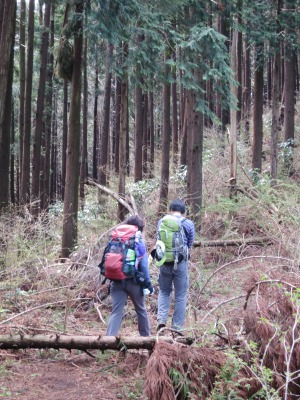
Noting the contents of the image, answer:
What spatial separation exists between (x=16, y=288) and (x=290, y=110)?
47.6ft

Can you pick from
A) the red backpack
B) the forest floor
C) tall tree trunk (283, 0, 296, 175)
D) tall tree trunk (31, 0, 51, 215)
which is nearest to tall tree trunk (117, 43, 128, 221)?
the forest floor

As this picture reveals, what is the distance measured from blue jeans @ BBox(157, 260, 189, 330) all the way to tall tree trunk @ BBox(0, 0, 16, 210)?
5205 mm

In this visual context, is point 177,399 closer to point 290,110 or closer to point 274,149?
point 274,149

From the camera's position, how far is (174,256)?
7375 millimetres

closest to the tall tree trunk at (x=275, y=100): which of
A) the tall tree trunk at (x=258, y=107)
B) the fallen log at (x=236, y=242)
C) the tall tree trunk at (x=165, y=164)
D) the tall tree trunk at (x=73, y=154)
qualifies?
the tall tree trunk at (x=258, y=107)

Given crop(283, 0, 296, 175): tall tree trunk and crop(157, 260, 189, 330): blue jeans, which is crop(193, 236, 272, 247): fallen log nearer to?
crop(157, 260, 189, 330): blue jeans

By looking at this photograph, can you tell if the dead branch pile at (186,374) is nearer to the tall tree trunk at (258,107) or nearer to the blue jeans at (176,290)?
the blue jeans at (176,290)

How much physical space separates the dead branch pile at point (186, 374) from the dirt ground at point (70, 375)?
59 centimetres

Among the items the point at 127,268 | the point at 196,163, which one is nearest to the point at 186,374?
the point at 127,268

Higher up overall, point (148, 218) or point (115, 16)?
point (115, 16)

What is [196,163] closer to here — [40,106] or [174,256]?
[174,256]

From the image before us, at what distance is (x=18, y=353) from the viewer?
6883 mm

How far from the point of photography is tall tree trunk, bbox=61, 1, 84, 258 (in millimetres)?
11891

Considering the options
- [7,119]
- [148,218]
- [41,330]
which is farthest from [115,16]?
[41,330]
